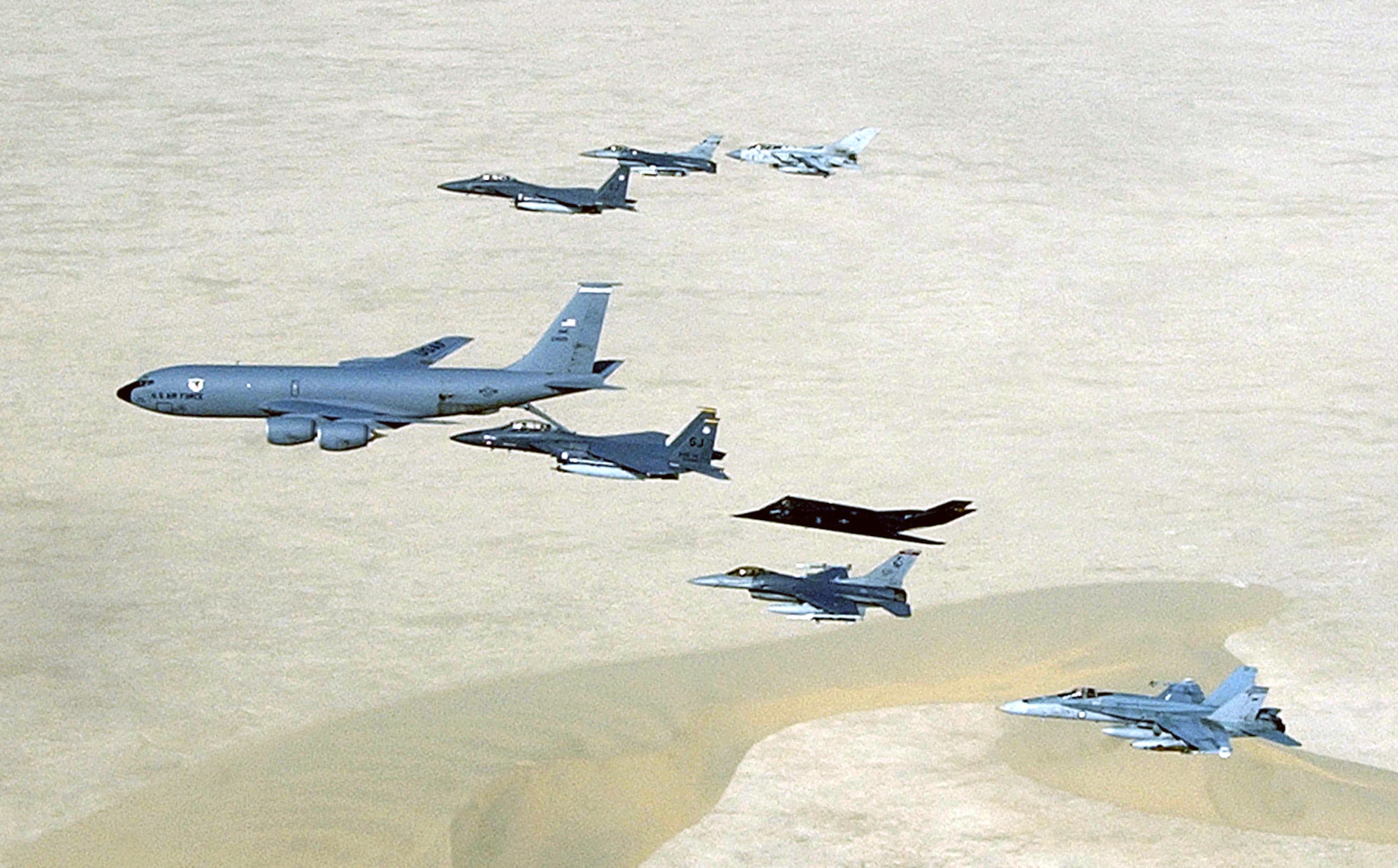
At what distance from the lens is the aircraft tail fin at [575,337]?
117m

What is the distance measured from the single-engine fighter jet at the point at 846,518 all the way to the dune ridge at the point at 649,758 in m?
7.39

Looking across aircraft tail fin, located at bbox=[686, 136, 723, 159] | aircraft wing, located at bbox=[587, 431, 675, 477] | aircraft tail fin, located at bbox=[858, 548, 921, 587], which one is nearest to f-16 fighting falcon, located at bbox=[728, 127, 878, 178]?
aircraft tail fin, located at bbox=[686, 136, 723, 159]

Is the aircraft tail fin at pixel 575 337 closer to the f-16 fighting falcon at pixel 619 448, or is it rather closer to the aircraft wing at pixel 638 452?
the f-16 fighting falcon at pixel 619 448

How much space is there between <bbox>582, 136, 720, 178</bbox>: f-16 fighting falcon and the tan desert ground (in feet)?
17.7

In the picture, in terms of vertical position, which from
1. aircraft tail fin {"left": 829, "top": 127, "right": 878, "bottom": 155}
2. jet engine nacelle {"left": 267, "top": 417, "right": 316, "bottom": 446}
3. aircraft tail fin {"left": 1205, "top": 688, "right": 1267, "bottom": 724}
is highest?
aircraft tail fin {"left": 829, "top": 127, "right": 878, "bottom": 155}

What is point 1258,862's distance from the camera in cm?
9550

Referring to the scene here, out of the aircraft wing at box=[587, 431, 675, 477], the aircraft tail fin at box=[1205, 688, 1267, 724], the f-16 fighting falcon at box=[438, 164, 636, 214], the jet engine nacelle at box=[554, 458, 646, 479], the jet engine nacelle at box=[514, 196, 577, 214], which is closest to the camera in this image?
the aircraft tail fin at box=[1205, 688, 1267, 724]

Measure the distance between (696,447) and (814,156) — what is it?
212ft

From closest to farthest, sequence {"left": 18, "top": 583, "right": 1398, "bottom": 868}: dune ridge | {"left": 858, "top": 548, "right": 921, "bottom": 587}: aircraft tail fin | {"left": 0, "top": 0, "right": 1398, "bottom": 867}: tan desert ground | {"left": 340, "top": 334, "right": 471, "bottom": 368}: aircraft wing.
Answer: {"left": 18, "top": 583, "right": 1398, "bottom": 868}: dune ridge
{"left": 0, "top": 0, "right": 1398, "bottom": 867}: tan desert ground
{"left": 858, "top": 548, "right": 921, "bottom": 587}: aircraft tail fin
{"left": 340, "top": 334, "right": 471, "bottom": 368}: aircraft wing

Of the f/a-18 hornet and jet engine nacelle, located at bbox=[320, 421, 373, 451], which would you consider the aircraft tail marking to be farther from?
jet engine nacelle, located at bbox=[320, 421, 373, 451]

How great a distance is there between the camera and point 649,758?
104m

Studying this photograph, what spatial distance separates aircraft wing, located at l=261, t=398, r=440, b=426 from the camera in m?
113

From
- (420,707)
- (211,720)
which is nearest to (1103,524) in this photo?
(420,707)

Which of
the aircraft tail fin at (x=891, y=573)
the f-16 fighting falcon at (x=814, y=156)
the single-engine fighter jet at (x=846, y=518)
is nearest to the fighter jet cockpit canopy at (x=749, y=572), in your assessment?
the single-engine fighter jet at (x=846, y=518)
